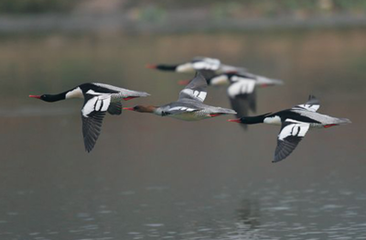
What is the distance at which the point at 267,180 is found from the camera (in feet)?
59.7

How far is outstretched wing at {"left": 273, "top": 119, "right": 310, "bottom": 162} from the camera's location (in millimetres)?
14134

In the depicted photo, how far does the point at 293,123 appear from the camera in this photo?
14.9 m

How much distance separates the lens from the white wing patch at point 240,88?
71.0ft

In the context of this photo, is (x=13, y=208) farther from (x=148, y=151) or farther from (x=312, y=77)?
(x=312, y=77)

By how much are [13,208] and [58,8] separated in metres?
32.6

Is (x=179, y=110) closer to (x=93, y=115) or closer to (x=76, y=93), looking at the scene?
(x=93, y=115)

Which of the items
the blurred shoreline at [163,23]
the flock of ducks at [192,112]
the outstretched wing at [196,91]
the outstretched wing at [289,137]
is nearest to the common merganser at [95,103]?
the flock of ducks at [192,112]

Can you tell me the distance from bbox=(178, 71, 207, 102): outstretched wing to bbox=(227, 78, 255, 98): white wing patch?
4669 mm

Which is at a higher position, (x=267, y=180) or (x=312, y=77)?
(x=312, y=77)

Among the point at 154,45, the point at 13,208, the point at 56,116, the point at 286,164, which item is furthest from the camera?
the point at 154,45

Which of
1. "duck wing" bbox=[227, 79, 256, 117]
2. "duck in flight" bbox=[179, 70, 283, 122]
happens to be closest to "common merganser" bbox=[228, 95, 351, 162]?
"duck in flight" bbox=[179, 70, 283, 122]

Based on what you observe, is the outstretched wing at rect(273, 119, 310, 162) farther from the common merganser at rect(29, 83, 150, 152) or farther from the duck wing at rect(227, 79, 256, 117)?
the duck wing at rect(227, 79, 256, 117)

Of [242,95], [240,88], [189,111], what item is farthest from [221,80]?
[189,111]

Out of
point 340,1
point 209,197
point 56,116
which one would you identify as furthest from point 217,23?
point 209,197
